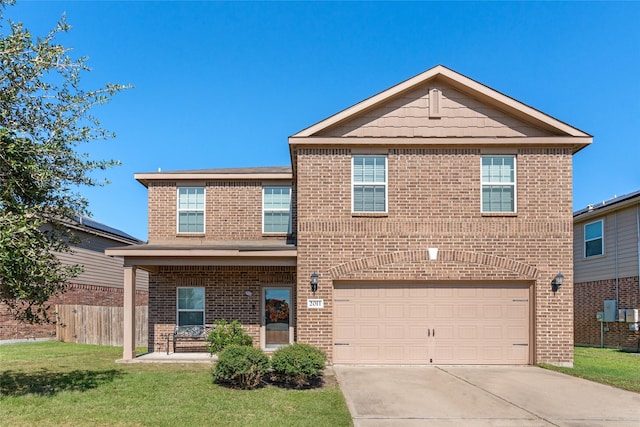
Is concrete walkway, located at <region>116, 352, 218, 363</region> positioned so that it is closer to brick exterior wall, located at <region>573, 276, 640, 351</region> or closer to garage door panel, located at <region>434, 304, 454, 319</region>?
garage door panel, located at <region>434, 304, 454, 319</region>

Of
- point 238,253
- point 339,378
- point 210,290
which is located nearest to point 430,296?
point 339,378

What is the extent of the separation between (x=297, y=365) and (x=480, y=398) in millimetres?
3327

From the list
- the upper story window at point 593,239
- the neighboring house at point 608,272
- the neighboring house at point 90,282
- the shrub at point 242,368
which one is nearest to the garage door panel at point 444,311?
the shrub at point 242,368

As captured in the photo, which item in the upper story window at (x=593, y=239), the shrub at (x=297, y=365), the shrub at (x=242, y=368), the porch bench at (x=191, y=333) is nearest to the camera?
the shrub at (x=242, y=368)

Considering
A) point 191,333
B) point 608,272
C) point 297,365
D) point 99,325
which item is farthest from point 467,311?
point 99,325

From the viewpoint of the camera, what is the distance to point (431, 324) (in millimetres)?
Result: 13102

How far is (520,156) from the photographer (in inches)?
520

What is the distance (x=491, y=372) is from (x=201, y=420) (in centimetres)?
706

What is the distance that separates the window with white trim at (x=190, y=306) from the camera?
15.6 metres

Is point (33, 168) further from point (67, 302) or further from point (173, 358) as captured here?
point (67, 302)

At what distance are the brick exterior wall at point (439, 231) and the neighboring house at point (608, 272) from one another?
20.8ft

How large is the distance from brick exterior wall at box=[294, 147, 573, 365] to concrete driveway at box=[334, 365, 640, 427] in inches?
76.0

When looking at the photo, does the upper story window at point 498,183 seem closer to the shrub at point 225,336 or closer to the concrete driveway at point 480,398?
the concrete driveway at point 480,398

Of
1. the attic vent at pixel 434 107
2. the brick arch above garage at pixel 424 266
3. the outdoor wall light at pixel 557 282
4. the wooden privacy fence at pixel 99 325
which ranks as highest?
the attic vent at pixel 434 107
